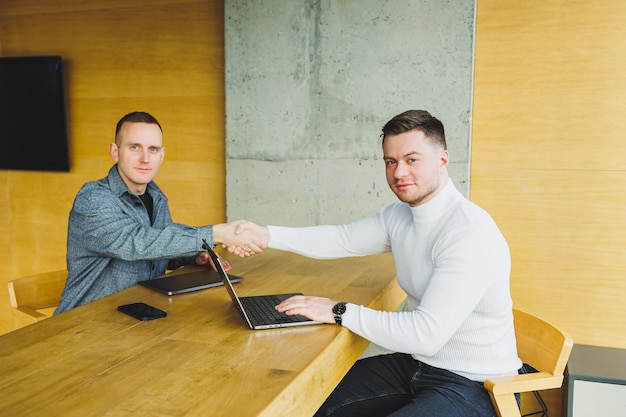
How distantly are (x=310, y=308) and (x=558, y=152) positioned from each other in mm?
1842

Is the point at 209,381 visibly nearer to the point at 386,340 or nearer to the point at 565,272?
the point at 386,340

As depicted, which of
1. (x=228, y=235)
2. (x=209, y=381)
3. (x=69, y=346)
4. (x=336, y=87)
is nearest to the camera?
(x=209, y=381)

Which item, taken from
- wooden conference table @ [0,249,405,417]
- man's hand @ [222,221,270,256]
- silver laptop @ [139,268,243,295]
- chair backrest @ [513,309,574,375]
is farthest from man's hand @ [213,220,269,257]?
chair backrest @ [513,309,574,375]

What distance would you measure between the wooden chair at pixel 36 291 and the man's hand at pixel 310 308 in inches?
43.9

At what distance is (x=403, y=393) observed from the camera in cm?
191

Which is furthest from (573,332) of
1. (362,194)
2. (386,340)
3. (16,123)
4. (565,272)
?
(16,123)

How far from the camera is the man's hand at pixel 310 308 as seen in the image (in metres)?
1.65

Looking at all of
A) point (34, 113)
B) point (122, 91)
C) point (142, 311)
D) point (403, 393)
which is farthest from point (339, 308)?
point (34, 113)

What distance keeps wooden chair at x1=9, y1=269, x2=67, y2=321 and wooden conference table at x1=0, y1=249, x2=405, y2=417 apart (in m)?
0.63

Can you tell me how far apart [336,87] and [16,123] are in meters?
2.34

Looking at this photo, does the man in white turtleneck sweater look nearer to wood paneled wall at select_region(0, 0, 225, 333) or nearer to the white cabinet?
the white cabinet

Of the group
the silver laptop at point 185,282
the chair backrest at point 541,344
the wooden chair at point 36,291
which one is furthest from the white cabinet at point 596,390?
the wooden chair at point 36,291

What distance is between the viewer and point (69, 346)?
1441 mm

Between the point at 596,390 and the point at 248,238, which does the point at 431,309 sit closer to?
the point at 248,238
